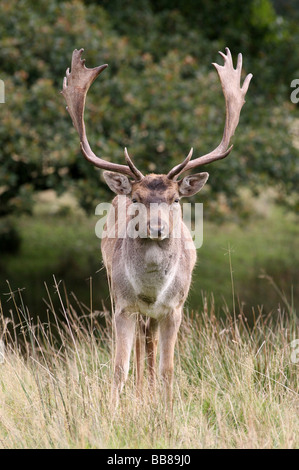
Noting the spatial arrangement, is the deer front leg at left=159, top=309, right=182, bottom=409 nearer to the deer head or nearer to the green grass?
the deer head

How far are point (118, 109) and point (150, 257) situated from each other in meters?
6.49

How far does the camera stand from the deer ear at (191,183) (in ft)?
17.5

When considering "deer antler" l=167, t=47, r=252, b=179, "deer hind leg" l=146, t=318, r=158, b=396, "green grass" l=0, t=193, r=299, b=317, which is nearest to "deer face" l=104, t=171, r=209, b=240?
"deer antler" l=167, t=47, r=252, b=179

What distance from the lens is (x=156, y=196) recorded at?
5.02m

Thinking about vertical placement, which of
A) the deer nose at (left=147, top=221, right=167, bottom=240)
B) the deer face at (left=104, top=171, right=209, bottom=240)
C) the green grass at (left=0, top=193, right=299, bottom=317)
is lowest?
the green grass at (left=0, top=193, right=299, bottom=317)

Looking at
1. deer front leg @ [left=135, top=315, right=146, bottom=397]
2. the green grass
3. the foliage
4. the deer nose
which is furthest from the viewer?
the green grass

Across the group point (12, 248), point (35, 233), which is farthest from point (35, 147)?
point (35, 233)

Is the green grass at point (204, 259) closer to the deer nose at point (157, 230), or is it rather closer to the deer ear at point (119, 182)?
the deer ear at point (119, 182)

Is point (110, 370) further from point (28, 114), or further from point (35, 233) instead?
point (35, 233)

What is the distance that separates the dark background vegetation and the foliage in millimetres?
19

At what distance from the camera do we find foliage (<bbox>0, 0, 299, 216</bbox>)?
1080 cm

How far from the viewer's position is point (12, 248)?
15.0m

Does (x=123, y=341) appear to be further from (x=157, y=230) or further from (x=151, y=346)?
(x=157, y=230)

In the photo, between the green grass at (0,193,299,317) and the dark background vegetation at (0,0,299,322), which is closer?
the dark background vegetation at (0,0,299,322)
